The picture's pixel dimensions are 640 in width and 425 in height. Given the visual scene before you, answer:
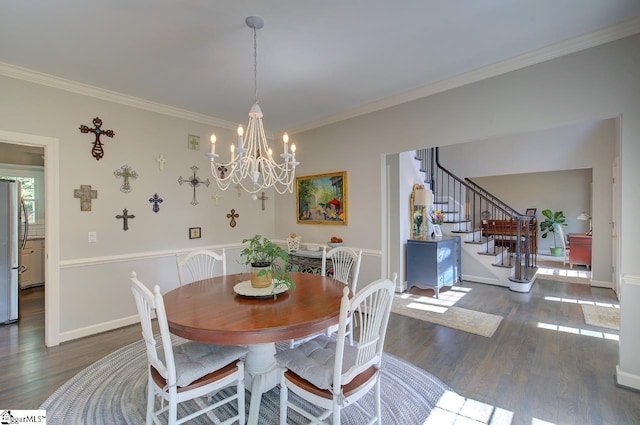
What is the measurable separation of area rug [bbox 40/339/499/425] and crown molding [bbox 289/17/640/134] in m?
2.83

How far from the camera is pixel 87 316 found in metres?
3.18

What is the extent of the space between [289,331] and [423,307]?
9.88 ft

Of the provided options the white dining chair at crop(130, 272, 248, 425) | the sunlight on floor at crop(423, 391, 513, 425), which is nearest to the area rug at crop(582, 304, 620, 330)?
the sunlight on floor at crop(423, 391, 513, 425)

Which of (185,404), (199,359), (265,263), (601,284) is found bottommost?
(185,404)

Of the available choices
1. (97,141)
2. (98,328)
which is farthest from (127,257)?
(97,141)

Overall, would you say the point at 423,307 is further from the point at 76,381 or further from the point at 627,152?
the point at 76,381

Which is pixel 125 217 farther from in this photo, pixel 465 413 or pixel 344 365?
pixel 465 413

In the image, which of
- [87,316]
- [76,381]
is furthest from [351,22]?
[87,316]

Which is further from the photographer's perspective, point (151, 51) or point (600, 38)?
A: point (151, 51)

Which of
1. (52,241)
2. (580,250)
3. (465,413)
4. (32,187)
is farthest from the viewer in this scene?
(580,250)

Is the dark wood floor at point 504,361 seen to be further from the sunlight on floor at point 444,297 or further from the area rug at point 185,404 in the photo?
the sunlight on floor at point 444,297

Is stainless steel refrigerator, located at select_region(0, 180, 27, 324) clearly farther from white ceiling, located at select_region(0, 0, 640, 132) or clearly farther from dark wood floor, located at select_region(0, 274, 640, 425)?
white ceiling, located at select_region(0, 0, 640, 132)

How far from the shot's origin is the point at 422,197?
15.5 feet

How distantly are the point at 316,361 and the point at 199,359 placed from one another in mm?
716
